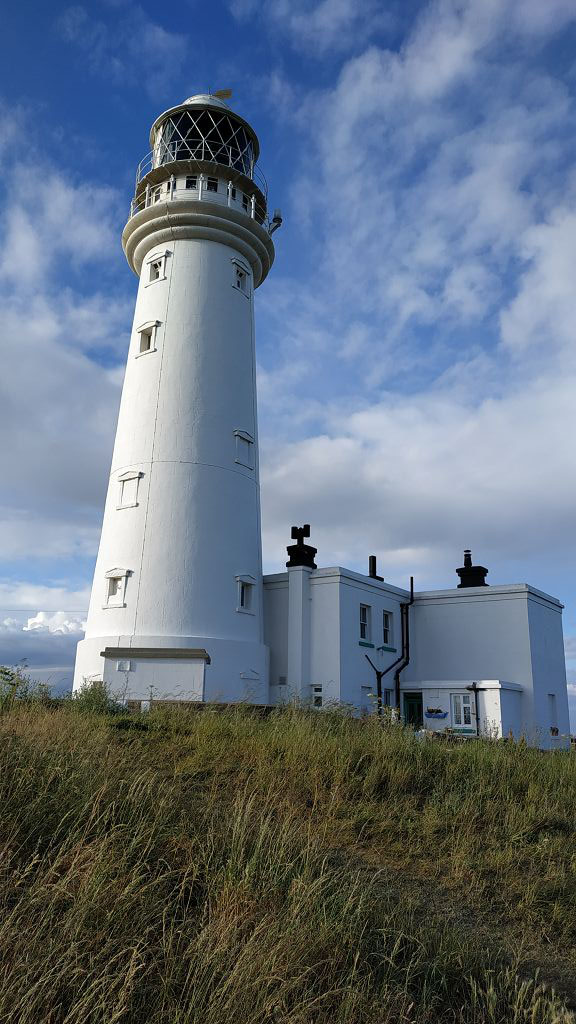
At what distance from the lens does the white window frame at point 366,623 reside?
2432cm

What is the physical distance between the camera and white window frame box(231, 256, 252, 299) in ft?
75.5

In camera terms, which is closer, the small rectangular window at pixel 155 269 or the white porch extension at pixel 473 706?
the small rectangular window at pixel 155 269

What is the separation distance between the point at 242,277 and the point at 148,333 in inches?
142

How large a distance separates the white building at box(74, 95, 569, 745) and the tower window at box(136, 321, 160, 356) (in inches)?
2.3

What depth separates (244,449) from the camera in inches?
856

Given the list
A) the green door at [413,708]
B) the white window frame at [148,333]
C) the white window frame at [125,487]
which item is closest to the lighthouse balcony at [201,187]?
the white window frame at [148,333]

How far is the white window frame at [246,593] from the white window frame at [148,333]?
7164 mm

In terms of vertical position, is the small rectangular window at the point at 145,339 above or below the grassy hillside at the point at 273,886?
above

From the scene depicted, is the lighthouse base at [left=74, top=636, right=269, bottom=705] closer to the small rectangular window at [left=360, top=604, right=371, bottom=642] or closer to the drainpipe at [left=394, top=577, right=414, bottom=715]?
the small rectangular window at [left=360, top=604, right=371, bottom=642]

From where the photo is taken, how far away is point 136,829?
5.12 metres

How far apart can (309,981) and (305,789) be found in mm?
3622

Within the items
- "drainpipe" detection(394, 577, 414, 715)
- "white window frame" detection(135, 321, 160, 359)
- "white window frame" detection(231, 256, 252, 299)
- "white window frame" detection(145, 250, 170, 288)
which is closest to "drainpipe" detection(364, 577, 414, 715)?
"drainpipe" detection(394, 577, 414, 715)

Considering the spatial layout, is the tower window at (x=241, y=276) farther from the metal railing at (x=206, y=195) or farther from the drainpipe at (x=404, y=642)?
the drainpipe at (x=404, y=642)

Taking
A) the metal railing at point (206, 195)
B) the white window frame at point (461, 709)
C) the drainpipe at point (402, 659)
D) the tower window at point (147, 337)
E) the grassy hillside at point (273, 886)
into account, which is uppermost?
the metal railing at point (206, 195)
